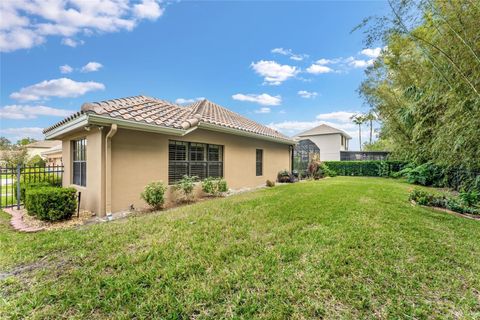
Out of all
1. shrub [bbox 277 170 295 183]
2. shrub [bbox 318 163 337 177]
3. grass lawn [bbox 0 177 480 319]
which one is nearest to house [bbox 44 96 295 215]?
grass lawn [bbox 0 177 480 319]

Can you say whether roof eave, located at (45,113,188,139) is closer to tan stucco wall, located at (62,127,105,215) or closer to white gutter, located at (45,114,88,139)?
white gutter, located at (45,114,88,139)

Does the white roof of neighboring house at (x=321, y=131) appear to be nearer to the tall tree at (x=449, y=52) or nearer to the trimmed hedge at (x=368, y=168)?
the trimmed hedge at (x=368, y=168)

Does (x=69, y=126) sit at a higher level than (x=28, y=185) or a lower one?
higher

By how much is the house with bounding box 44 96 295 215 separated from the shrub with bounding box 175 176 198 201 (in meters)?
0.38

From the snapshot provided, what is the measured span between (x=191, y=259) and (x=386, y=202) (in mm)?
6522

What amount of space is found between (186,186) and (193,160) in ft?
4.50

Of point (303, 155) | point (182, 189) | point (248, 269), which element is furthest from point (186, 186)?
point (303, 155)

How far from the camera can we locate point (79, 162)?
749 centimetres

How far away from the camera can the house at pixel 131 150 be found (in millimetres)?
5914

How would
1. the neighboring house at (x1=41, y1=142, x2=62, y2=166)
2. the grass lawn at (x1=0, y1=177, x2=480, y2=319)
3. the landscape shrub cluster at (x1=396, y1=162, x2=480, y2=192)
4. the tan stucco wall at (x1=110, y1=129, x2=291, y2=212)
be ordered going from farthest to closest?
1. the neighboring house at (x1=41, y1=142, x2=62, y2=166)
2. the landscape shrub cluster at (x1=396, y1=162, x2=480, y2=192)
3. the tan stucco wall at (x1=110, y1=129, x2=291, y2=212)
4. the grass lawn at (x1=0, y1=177, x2=480, y2=319)

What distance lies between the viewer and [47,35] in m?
8.58

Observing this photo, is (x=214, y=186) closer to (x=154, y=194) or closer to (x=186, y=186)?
(x=186, y=186)

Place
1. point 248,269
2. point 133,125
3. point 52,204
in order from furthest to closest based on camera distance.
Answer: point 133,125
point 52,204
point 248,269

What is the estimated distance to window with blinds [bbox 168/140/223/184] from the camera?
792 centimetres
